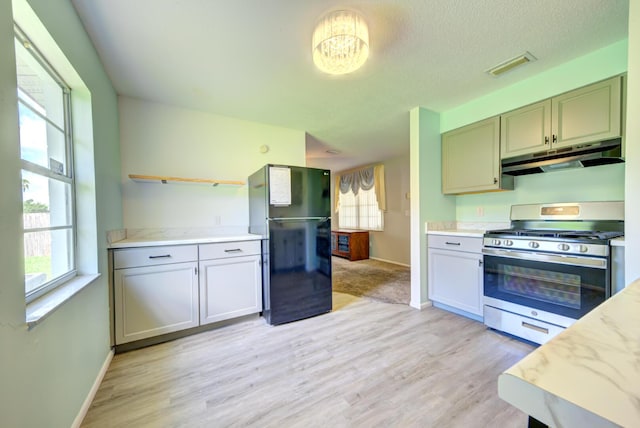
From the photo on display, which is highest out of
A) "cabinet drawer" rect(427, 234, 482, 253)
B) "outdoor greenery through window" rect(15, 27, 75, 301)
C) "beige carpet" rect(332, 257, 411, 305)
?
"outdoor greenery through window" rect(15, 27, 75, 301)

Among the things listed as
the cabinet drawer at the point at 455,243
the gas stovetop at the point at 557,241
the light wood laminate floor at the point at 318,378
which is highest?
the gas stovetop at the point at 557,241

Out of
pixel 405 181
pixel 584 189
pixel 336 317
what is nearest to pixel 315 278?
pixel 336 317

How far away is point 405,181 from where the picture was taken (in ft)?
17.7

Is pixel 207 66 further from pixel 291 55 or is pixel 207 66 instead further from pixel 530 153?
pixel 530 153

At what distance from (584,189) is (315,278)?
2614 mm

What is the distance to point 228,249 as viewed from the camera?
249cm

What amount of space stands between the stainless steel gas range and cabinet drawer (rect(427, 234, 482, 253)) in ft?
0.40

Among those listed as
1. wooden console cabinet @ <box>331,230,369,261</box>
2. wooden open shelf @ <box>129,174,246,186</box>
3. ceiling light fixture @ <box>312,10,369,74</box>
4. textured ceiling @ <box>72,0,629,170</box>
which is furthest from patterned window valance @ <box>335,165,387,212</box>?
ceiling light fixture @ <box>312,10,369,74</box>

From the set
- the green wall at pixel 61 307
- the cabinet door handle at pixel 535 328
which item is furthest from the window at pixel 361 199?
the green wall at pixel 61 307

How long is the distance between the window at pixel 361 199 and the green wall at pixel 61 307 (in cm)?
490

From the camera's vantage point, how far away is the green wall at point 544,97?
198 cm

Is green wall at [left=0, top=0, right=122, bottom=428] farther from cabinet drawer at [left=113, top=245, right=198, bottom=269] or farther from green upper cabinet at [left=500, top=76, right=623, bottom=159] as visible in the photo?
green upper cabinet at [left=500, top=76, right=623, bottom=159]

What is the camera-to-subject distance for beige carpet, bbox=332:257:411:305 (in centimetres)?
344

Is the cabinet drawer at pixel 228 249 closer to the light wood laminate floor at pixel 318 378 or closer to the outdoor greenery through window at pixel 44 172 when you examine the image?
the light wood laminate floor at pixel 318 378
